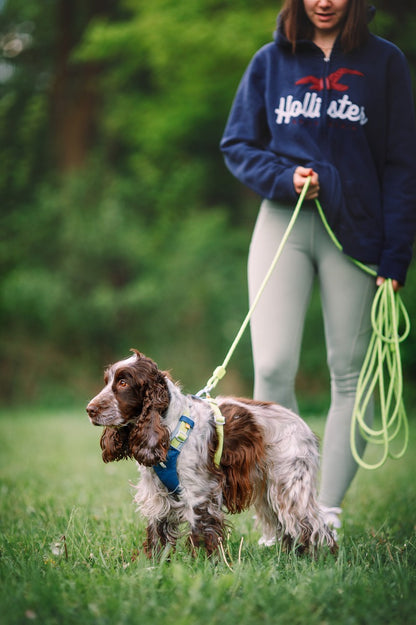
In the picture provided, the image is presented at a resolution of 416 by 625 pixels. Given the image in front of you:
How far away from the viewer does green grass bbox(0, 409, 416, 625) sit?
92.0 inches

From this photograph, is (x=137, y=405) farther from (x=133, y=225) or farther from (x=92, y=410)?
(x=133, y=225)

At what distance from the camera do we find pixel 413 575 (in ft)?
9.26

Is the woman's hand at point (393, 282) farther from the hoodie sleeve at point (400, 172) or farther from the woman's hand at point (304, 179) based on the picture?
the woman's hand at point (304, 179)

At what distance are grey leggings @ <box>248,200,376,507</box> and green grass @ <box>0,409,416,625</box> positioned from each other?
0.56m

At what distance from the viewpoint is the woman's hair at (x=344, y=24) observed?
140 inches

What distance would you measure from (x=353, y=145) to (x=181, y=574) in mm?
2279

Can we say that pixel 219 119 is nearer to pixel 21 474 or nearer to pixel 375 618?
pixel 21 474

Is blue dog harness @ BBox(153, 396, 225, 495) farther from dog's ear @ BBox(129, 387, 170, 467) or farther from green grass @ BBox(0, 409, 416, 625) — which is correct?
green grass @ BBox(0, 409, 416, 625)

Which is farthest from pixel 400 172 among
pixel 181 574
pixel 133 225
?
pixel 133 225

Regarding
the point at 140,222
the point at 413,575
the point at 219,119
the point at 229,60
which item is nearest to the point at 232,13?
the point at 229,60

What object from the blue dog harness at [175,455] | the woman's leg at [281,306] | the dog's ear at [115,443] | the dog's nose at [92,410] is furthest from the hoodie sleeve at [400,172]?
the dog's nose at [92,410]

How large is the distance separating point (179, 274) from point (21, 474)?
24.5 feet

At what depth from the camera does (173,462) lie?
299cm

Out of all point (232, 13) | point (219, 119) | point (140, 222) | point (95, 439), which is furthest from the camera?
point (219, 119)
